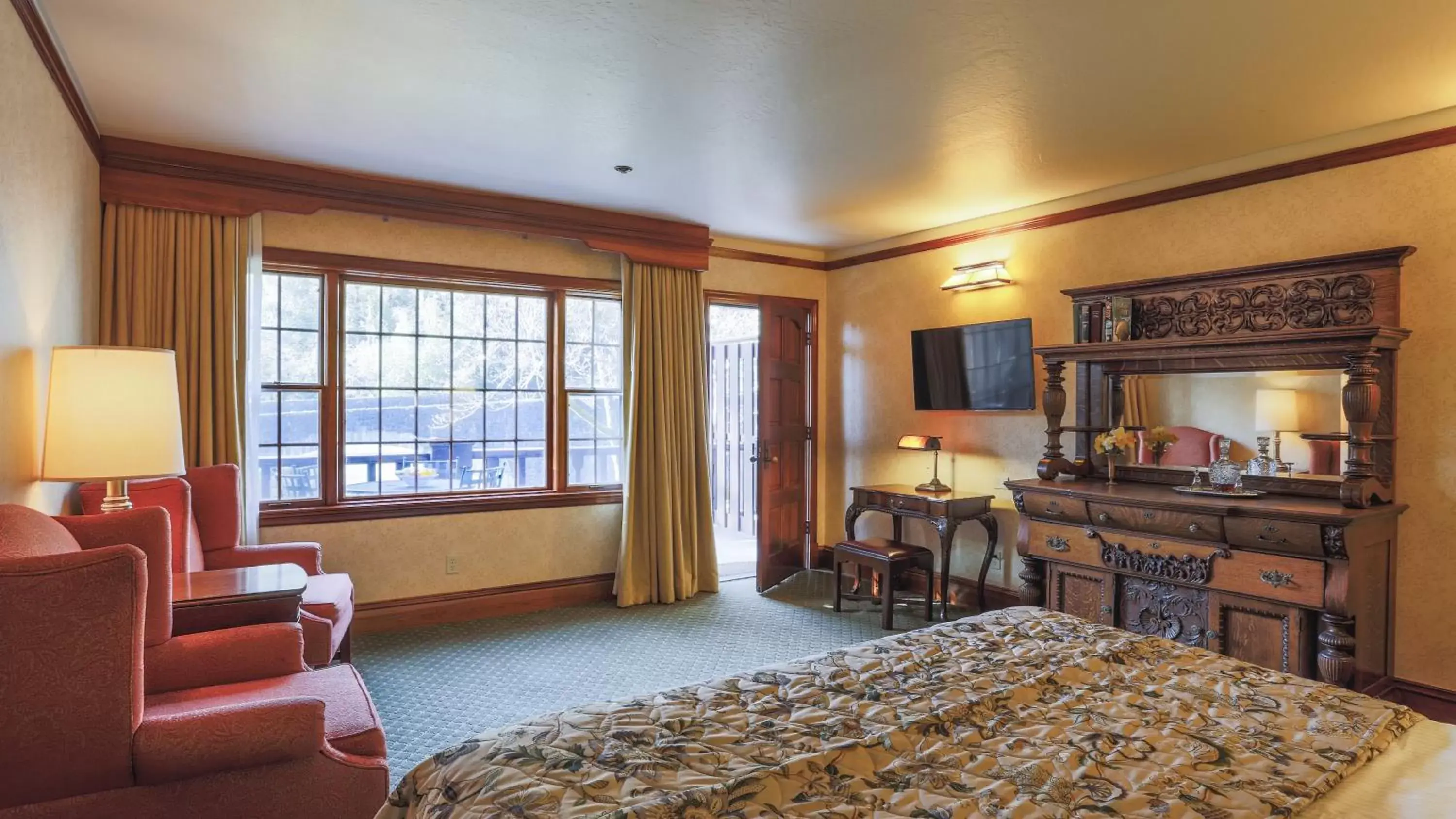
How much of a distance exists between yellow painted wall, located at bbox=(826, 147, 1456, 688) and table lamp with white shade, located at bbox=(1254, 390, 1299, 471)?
0.37 meters

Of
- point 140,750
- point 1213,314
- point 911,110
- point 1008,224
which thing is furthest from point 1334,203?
point 140,750

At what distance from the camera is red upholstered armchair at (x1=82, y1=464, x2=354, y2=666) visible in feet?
9.97

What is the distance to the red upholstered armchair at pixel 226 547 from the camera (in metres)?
3.04

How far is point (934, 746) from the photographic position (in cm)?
148

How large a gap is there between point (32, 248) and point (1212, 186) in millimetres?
4875

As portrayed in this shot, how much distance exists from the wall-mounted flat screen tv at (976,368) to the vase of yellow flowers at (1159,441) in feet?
2.39

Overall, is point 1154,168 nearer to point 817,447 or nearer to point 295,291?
point 817,447

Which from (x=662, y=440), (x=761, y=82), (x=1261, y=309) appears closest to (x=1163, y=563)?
(x=1261, y=309)

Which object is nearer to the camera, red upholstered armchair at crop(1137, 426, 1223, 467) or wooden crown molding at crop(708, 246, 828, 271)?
red upholstered armchair at crop(1137, 426, 1223, 467)

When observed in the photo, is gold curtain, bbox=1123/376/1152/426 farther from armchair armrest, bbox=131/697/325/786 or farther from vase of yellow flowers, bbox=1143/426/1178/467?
armchair armrest, bbox=131/697/325/786

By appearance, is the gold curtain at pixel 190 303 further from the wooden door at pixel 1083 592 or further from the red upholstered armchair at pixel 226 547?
the wooden door at pixel 1083 592

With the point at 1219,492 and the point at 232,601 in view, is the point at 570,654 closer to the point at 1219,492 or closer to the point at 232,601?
the point at 232,601

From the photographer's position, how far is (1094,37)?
256 cm

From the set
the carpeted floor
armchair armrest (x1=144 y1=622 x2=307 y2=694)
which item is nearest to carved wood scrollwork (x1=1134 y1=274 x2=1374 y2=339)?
the carpeted floor
